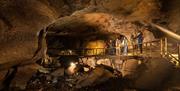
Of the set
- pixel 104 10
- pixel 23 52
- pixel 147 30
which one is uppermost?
pixel 104 10

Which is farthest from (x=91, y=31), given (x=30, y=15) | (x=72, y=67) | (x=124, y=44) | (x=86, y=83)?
(x=30, y=15)

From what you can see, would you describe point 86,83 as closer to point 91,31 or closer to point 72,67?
point 72,67

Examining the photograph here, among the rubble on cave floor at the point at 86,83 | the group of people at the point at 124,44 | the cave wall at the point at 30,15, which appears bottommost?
the rubble on cave floor at the point at 86,83

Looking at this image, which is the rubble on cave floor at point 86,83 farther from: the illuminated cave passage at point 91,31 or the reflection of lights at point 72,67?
the reflection of lights at point 72,67

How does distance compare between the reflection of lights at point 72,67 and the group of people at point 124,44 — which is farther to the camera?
the reflection of lights at point 72,67

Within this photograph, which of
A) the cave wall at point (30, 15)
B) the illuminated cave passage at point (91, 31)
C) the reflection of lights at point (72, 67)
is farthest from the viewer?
the reflection of lights at point (72, 67)

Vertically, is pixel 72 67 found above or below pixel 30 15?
below

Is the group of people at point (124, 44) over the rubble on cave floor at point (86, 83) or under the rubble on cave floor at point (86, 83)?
over

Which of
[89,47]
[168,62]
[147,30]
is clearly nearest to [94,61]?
[89,47]

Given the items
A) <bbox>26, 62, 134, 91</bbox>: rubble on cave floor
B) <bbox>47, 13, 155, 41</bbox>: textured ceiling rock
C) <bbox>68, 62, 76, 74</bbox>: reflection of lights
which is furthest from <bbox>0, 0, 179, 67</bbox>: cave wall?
<bbox>68, 62, 76, 74</bbox>: reflection of lights

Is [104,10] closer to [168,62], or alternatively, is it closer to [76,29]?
[168,62]

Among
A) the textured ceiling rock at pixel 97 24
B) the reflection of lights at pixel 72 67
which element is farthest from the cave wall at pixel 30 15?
the reflection of lights at pixel 72 67

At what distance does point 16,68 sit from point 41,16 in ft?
12.3

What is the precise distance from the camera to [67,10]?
1162 centimetres
